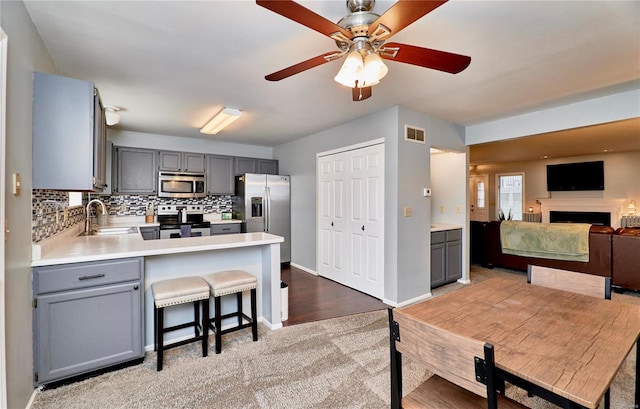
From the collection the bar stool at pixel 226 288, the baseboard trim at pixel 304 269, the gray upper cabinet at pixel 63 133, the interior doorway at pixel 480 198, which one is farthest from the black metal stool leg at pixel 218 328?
the interior doorway at pixel 480 198

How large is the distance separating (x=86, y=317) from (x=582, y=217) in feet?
32.8

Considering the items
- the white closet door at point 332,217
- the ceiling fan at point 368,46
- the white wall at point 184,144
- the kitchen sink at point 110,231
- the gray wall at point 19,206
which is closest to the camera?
the ceiling fan at point 368,46

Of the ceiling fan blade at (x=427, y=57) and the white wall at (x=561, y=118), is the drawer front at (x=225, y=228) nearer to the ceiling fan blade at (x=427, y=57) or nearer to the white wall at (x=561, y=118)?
the white wall at (x=561, y=118)

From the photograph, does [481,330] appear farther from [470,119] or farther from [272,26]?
[470,119]

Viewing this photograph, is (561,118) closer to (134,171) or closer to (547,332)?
(547,332)

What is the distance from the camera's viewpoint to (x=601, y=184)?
279 inches

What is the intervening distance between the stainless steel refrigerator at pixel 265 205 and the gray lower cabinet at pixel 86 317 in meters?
2.95

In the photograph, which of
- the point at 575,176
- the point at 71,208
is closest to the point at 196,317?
the point at 71,208

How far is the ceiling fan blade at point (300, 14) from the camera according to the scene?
1.16 meters

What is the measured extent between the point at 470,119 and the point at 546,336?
3.51 meters

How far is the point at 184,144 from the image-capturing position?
17.2 ft

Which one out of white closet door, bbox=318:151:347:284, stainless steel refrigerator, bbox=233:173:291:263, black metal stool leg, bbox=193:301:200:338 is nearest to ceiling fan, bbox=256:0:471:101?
black metal stool leg, bbox=193:301:200:338

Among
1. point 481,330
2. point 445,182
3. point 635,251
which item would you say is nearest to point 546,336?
point 481,330

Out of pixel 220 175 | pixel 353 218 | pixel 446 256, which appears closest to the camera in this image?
pixel 353 218
